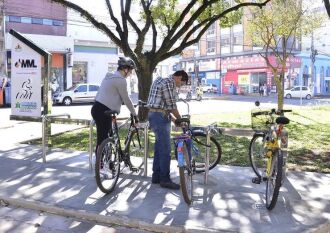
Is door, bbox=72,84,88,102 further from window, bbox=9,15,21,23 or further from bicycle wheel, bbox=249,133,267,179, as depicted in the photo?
bicycle wheel, bbox=249,133,267,179

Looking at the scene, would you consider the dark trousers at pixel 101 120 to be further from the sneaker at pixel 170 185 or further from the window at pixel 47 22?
the window at pixel 47 22

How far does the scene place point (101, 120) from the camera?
7.38 metres

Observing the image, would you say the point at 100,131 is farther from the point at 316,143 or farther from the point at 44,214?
the point at 316,143

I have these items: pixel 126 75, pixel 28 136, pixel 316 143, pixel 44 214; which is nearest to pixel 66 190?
pixel 44 214

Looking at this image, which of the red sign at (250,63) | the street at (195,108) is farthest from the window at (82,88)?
the red sign at (250,63)

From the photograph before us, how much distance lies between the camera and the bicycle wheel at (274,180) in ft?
18.8

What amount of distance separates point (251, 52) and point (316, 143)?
4385 cm

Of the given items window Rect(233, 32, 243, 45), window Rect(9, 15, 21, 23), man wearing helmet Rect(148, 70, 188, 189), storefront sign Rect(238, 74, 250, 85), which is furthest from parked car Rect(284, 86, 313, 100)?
man wearing helmet Rect(148, 70, 188, 189)

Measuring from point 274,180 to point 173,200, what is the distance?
134 cm

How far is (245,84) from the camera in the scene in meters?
56.3

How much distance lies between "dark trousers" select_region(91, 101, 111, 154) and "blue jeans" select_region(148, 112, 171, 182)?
837 mm

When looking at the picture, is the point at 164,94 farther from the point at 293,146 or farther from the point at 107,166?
the point at 293,146

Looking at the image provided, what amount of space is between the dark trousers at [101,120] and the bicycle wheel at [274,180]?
2.63m

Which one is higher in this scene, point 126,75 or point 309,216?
point 126,75
